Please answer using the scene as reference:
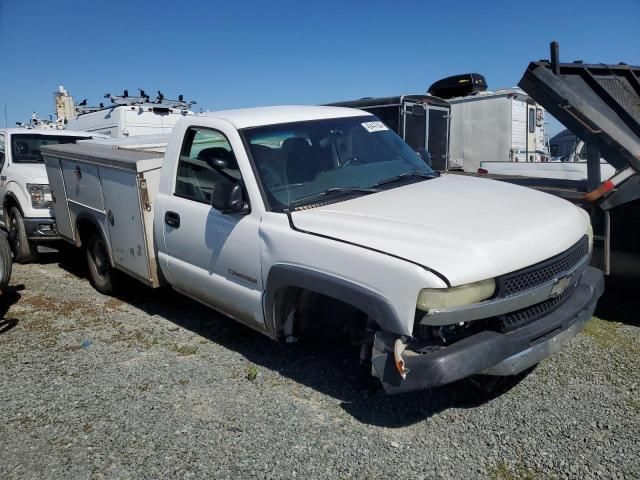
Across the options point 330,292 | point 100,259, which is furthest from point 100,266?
point 330,292

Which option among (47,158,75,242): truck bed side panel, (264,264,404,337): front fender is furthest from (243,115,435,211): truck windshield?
(47,158,75,242): truck bed side panel

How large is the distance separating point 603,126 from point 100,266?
521cm

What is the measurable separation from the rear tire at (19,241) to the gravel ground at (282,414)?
3038mm

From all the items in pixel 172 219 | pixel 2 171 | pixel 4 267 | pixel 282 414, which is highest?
pixel 2 171

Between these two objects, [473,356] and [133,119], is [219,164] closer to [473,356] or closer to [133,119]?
[473,356]

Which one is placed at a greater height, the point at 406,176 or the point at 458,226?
the point at 406,176

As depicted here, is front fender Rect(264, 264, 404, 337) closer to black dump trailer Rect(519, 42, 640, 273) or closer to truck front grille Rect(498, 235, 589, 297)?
truck front grille Rect(498, 235, 589, 297)

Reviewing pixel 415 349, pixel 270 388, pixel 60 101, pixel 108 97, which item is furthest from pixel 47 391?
pixel 60 101

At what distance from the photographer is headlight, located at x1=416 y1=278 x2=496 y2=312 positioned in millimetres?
2637

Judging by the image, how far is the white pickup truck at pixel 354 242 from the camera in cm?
276

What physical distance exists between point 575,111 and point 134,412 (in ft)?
13.8

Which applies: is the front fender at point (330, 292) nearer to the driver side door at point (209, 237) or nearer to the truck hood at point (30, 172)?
the driver side door at point (209, 237)

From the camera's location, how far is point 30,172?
7273 millimetres

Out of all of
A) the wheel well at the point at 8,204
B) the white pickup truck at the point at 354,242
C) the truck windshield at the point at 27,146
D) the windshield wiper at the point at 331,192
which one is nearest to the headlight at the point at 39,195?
the wheel well at the point at 8,204
